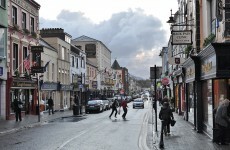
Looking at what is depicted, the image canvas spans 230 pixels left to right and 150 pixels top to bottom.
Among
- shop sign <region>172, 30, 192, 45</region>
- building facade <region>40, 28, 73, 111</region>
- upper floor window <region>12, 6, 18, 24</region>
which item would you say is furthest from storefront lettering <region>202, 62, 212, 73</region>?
building facade <region>40, 28, 73, 111</region>

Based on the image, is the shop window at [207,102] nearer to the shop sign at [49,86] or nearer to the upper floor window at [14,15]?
the upper floor window at [14,15]

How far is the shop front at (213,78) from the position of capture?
15.0 m

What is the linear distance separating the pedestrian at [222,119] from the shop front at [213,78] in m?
0.75

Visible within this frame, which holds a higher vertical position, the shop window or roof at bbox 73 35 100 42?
roof at bbox 73 35 100 42

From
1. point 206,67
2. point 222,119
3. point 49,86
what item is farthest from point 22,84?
point 222,119

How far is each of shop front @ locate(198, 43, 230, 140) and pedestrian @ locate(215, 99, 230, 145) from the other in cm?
75

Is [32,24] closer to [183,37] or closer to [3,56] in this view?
[3,56]

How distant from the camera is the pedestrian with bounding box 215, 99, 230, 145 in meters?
15.2

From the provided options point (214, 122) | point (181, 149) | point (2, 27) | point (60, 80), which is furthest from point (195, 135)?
point (60, 80)

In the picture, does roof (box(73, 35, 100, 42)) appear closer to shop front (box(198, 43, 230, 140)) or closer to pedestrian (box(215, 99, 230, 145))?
shop front (box(198, 43, 230, 140))

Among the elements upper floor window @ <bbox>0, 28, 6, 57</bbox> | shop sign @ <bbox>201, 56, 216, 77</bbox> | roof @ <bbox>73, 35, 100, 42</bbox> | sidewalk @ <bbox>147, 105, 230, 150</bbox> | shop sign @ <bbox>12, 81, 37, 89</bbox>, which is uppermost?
roof @ <bbox>73, 35, 100, 42</bbox>

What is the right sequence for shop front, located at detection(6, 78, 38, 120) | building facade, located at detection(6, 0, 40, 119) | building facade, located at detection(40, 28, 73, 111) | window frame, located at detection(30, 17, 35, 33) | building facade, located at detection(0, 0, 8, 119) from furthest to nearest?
building facade, located at detection(40, 28, 73, 111) → window frame, located at detection(30, 17, 35, 33) → building facade, located at detection(6, 0, 40, 119) → shop front, located at detection(6, 78, 38, 120) → building facade, located at detection(0, 0, 8, 119)

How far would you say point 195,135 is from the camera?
19.1 m

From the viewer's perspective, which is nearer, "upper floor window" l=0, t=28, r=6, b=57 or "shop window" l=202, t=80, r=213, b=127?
"shop window" l=202, t=80, r=213, b=127
